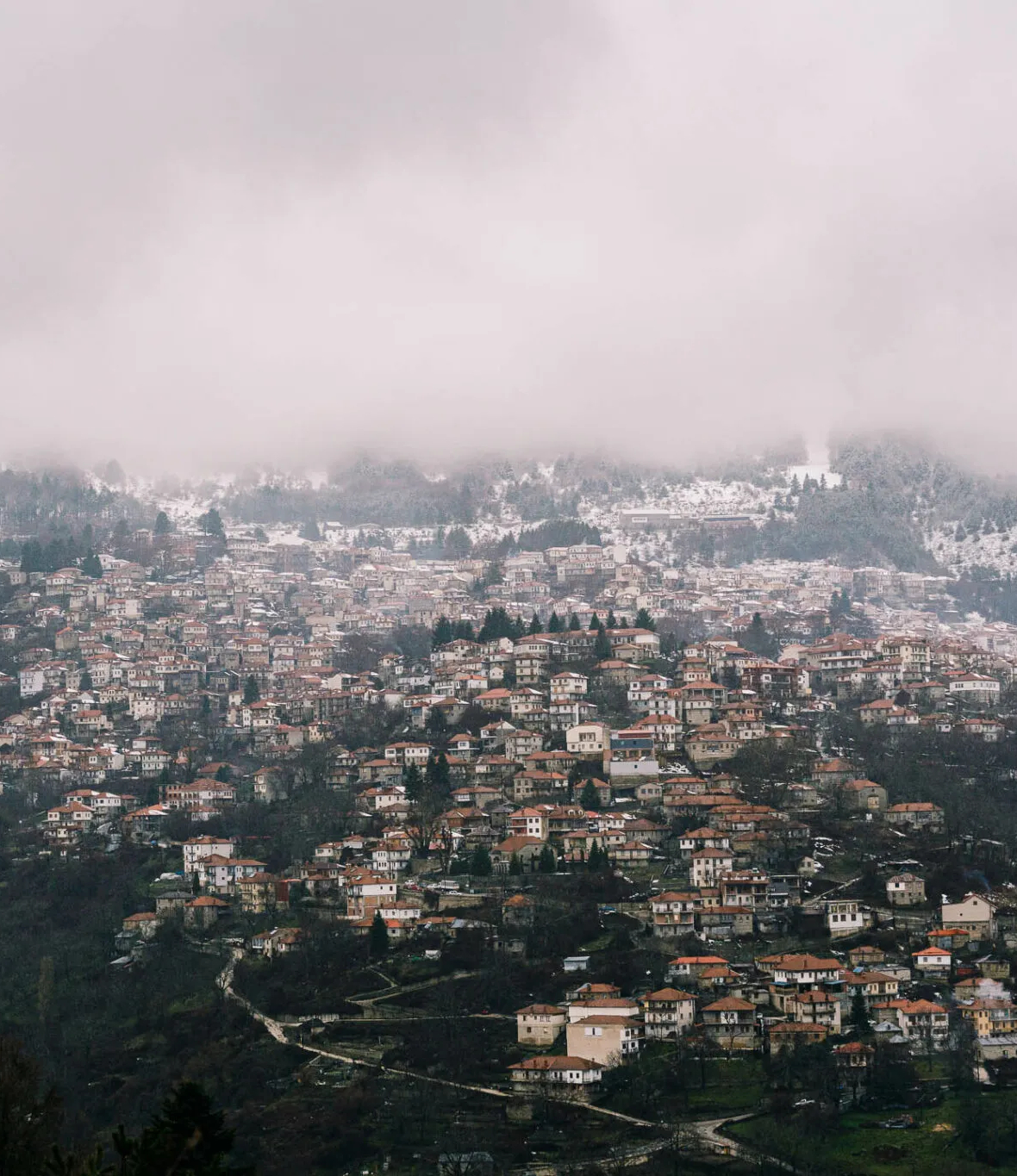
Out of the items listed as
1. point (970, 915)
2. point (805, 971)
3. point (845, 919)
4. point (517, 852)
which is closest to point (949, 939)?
point (970, 915)

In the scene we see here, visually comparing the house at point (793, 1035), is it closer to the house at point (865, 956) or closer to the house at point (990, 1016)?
the house at point (990, 1016)

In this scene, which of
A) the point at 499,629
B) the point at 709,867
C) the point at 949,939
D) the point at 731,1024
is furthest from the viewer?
the point at 499,629

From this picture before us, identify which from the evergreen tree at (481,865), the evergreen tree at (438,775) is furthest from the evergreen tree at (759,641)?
the evergreen tree at (481,865)

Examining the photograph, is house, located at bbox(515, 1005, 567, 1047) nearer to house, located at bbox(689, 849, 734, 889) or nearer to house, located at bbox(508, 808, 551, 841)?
house, located at bbox(689, 849, 734, 889)

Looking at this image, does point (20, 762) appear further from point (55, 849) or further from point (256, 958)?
point (256, 958)

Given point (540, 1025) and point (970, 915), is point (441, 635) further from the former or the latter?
point (540, 1025)

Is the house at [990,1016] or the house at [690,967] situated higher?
the house at [690,967]
